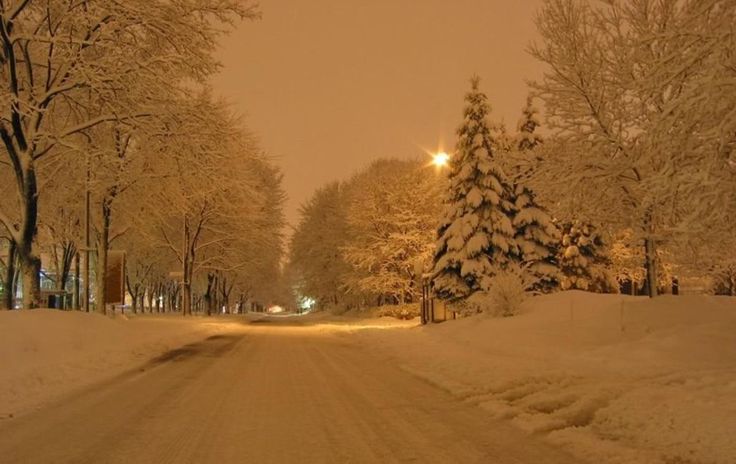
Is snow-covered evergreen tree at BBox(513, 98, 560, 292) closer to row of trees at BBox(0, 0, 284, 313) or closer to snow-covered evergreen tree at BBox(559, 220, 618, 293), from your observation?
snow-covered evergreen tree at BBox(559, 220, 618, 293)

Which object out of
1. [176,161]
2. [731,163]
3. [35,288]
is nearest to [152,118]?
[176,161]

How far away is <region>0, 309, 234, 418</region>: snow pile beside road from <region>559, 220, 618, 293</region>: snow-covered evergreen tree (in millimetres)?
23655

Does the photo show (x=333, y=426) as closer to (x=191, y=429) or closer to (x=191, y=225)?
(x=191, y=429)

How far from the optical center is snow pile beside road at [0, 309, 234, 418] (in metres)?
11.2

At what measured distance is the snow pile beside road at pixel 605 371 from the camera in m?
7.14

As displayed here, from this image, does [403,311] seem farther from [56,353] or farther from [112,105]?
[56,353]

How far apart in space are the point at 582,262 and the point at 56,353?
29.7 m

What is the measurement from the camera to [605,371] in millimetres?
12023

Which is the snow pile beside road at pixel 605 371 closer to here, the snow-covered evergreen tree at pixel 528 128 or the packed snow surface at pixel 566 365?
the packed snow surface at pixel 566 365

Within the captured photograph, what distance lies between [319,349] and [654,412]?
1350cm

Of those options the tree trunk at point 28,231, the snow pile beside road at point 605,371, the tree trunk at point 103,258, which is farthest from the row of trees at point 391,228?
the tree trunk at point 28,231

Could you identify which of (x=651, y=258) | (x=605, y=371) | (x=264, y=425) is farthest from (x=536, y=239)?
(x=264, y=425)

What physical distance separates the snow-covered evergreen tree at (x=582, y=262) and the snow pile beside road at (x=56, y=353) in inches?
931

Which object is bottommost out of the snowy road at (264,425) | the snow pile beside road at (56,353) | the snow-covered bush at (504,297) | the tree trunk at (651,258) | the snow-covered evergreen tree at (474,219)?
the snowy road at (264,425)
